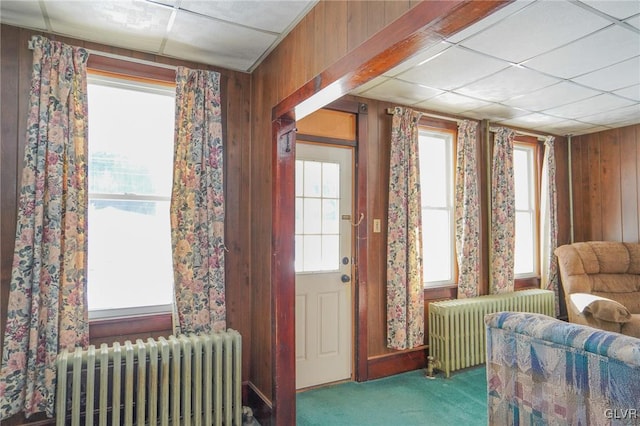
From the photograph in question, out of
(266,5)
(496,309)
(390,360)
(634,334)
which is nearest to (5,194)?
(266,5)

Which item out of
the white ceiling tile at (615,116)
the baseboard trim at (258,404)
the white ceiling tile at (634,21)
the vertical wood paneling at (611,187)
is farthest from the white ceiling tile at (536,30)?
the vertical wood paneling at (611,187)

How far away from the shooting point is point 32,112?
91.8 inches

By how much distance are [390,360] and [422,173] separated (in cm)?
189

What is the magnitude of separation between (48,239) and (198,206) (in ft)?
2.99

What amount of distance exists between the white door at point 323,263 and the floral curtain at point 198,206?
2.39 feet

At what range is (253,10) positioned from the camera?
2.18 m

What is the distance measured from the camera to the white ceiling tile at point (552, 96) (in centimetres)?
332

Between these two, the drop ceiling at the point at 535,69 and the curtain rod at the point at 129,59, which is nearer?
the drop ceiling at the point at 535,69

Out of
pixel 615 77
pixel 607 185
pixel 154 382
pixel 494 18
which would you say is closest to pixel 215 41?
pixel 494 18

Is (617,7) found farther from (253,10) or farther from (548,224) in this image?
(548,224)

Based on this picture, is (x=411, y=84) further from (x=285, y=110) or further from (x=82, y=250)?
(x=82, y=250)

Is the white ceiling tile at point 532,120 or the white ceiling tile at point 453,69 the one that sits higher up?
the white ceiling tile at point 453,69

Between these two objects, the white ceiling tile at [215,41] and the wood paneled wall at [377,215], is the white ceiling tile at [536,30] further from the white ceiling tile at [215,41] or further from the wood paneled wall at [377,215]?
the white ceiling tile at [215,41]

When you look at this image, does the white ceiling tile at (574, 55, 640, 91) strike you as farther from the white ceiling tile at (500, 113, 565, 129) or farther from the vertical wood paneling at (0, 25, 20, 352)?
the vertical wood paneling at (0, 25, 20, 352)
